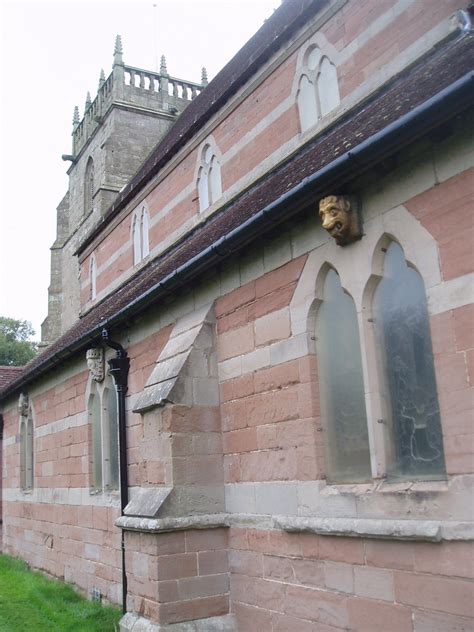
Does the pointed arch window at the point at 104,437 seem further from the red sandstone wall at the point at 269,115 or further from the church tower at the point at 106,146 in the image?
the church tower at the point at 106,146

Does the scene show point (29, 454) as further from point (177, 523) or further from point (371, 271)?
point (371, 271)

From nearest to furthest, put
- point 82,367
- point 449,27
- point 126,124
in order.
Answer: point 449,27, point 82,367, point 126,124

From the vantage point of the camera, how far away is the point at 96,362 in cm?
1012

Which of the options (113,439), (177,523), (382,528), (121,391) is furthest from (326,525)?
(113,439)

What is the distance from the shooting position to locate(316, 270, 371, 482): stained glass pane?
5.31 meters

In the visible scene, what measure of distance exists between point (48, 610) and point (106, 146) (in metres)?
19.9

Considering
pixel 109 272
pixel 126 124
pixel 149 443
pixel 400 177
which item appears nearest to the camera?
pixel 400 177

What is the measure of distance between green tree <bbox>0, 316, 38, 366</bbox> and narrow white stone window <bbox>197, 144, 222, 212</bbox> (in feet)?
117

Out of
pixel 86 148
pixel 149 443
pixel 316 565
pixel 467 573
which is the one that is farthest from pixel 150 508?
pixel 86 148

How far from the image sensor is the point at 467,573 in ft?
13.6

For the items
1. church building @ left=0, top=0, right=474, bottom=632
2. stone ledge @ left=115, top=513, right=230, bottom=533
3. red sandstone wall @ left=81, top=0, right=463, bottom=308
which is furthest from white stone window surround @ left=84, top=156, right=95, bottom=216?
stone ledge @ left=115, top=513, right=230, bottom=533

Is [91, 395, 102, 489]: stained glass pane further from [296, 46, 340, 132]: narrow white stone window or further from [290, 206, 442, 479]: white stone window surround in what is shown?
[290, 206, 442, 479]: white stone window surround

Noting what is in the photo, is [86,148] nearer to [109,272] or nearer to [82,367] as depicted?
[109,272]

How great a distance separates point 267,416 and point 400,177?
8.17 ft
